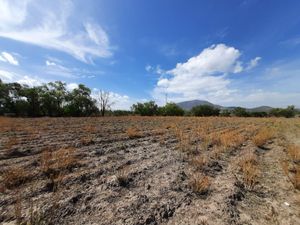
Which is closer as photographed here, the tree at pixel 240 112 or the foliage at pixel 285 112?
the tree at pixel 240 112

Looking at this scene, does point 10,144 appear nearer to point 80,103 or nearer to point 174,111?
point 80,103

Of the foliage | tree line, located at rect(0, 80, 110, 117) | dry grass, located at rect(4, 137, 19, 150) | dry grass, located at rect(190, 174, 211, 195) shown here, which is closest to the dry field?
dry grass, located at rect(190, 174, 211, 195)

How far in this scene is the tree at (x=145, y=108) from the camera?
52772 mm

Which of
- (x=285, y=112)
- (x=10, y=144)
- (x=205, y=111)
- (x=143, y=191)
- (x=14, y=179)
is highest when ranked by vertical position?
(x=205, y=111)

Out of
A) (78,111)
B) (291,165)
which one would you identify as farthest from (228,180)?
(78,111)

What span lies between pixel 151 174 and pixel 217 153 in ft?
9.46

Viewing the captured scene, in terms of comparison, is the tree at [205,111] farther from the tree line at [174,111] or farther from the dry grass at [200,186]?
the dry grass at [200,186]

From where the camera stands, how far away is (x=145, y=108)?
53.4 m

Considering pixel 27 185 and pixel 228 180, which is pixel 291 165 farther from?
pixel 27 185

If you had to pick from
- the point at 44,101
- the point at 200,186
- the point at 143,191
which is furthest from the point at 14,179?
the point at 44,101

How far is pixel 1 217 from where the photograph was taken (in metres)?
2.42

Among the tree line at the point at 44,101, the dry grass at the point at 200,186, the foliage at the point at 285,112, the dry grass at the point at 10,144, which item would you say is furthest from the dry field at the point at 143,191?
the foliage at the point at 285,112

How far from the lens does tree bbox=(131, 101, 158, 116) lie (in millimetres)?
52772

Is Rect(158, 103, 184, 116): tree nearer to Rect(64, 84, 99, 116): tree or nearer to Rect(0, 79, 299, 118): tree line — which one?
Rect(0, 79, 299, 118): tree line
